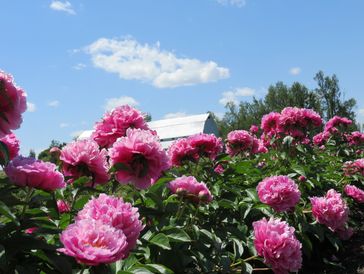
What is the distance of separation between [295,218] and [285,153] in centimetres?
96

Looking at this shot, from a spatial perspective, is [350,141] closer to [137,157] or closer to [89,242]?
[137,157]

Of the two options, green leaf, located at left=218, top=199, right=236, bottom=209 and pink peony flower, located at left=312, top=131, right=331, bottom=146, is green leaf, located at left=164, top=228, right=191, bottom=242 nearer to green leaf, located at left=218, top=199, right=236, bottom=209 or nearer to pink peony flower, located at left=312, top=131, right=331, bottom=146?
green leaf, located at left=218, top=199, right=236, bottom=209

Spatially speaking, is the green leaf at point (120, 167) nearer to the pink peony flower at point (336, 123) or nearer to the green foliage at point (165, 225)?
the green foliage at point (165, 225)

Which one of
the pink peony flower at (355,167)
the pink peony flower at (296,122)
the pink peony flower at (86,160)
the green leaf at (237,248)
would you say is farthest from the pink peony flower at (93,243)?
the pink peony flower at (355,167)

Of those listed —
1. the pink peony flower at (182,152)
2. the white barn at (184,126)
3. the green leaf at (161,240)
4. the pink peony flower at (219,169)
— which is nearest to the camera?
→ the green leaf at (161,240)

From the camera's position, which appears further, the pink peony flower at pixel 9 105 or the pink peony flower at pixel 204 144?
the pink peony flower at pixel 204 144

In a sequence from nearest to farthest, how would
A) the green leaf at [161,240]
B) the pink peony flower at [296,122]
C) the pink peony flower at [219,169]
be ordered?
1. the green leaf at [161,240]
2. the pink peony flower at [219,169]
3. the pink peony flower at [296,122]

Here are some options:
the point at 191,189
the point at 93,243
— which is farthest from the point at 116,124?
the point at 93,243

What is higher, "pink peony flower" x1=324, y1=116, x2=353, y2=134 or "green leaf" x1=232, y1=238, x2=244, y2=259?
"pink peony flower" x1=324, y1=116, x2=353, y2=134

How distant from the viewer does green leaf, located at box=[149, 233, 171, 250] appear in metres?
1.70

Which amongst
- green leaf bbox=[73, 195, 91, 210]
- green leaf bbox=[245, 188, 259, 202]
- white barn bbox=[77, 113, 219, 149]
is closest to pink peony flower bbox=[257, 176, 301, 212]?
green leaf bbox=[245, 188, 259, 202]

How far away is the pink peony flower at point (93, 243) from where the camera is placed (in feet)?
3.52

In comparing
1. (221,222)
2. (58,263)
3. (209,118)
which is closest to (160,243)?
(58,263)

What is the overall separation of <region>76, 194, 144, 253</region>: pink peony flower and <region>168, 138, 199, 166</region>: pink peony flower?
1.56 m
